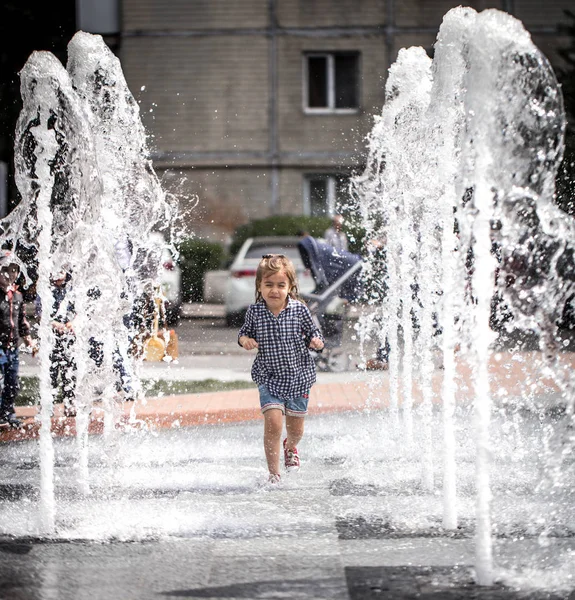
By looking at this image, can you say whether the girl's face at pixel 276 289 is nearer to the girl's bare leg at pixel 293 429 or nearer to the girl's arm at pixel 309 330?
the girl's arm at pixel 309 330

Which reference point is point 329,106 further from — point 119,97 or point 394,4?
point 119,97

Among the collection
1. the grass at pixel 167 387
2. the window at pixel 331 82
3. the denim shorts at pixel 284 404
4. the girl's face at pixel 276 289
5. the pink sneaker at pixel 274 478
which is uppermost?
the window at pixel 331 82

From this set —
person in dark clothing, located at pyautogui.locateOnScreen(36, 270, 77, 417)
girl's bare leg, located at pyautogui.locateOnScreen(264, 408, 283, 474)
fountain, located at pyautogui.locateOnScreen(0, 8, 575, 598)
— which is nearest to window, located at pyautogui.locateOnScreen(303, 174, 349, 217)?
fountain, located at pyautogui.locateOnScreen(0, 8, 575, 598)

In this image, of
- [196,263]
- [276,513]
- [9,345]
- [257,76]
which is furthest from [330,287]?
[257,76]

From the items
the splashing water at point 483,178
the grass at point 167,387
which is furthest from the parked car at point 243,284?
the splashing water at point 483,178

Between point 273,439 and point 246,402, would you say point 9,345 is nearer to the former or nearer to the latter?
point 246,402

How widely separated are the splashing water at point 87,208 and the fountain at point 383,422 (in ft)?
0.06

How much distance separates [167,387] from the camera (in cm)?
1098

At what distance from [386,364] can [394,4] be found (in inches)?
644

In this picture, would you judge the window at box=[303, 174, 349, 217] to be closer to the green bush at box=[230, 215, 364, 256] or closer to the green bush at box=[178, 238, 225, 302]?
the green bush at box=[230, 215, 364, 256]

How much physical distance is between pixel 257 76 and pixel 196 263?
19.3 ft

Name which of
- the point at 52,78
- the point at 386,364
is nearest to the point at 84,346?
the point at 52,78

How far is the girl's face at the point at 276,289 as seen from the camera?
20.3 feet

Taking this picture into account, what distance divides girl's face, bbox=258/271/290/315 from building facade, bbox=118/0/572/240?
20.0 metres
